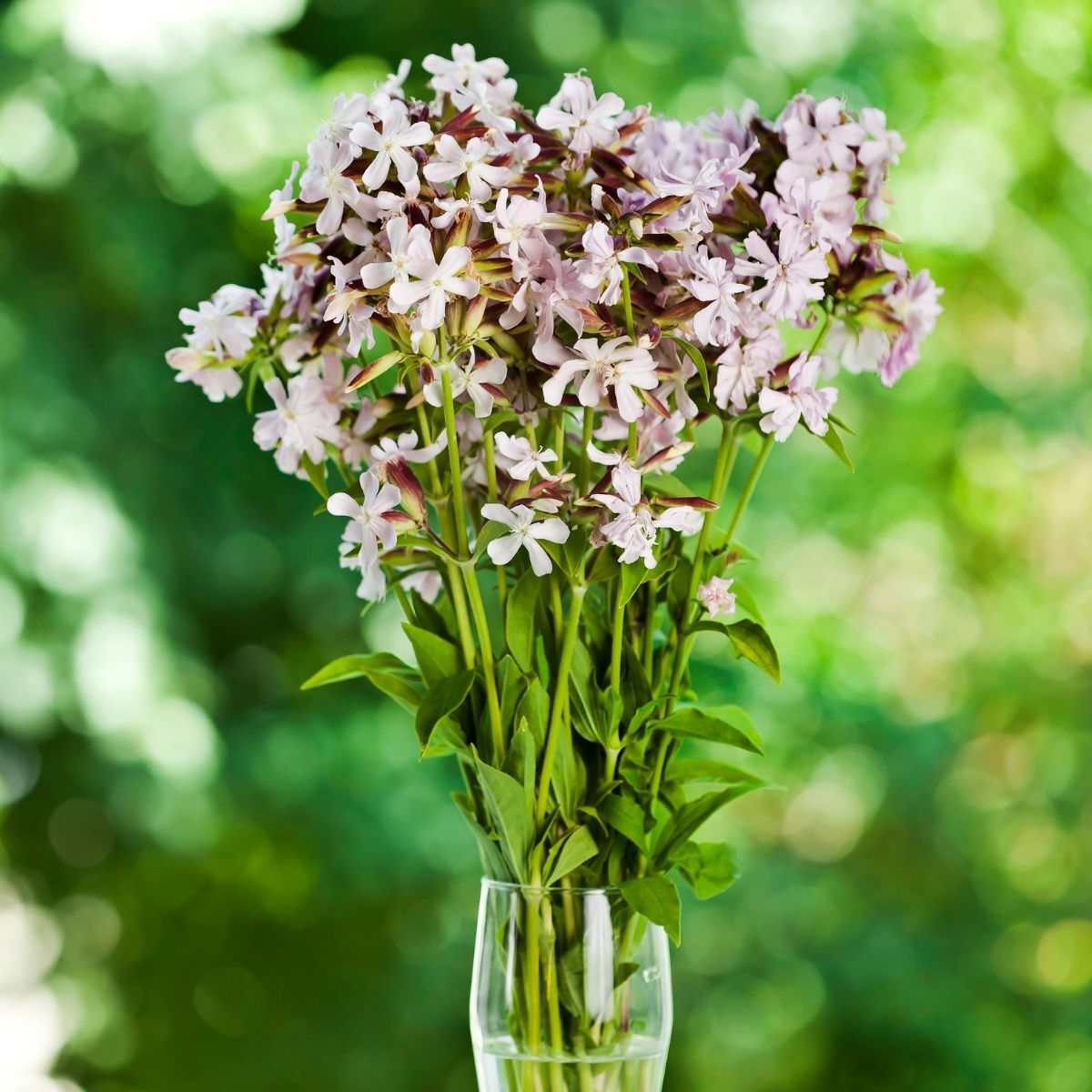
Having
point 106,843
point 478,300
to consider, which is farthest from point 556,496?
point 106,843

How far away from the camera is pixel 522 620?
0.60m

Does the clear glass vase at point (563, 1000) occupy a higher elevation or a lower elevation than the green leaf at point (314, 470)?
lower

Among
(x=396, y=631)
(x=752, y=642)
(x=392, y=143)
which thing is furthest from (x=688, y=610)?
(x=396, y=631)

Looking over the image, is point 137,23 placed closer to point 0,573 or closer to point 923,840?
point 0,573

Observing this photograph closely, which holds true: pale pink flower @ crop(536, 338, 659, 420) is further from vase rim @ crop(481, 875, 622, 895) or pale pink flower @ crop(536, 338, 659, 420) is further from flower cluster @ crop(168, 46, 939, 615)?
vase rim @ crop(481, 875, 622, 895)

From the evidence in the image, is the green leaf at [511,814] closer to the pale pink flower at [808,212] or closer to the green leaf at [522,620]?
the green leaf at [522,620]

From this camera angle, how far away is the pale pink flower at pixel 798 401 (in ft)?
1.87

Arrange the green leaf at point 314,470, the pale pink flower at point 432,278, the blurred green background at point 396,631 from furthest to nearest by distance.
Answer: the blurred green background at point 396,631 → the green leaf at point 314,470 → the pale pink flower at point 432,278

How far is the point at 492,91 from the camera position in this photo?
61 cm

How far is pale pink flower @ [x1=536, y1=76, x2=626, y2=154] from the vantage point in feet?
1.94

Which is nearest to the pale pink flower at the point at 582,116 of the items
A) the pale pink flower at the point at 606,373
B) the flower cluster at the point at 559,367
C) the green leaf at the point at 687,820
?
Answer: the flower cluster at the point at 559,367

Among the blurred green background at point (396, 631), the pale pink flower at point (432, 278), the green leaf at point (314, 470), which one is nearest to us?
the pale pink flower at point (432, 278)

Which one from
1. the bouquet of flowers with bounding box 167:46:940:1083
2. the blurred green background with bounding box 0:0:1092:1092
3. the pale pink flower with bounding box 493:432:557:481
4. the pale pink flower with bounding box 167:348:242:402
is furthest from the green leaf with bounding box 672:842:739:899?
the blurred green background with bounding box 0:0:1092:1092

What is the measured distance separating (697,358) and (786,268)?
0.18ft
